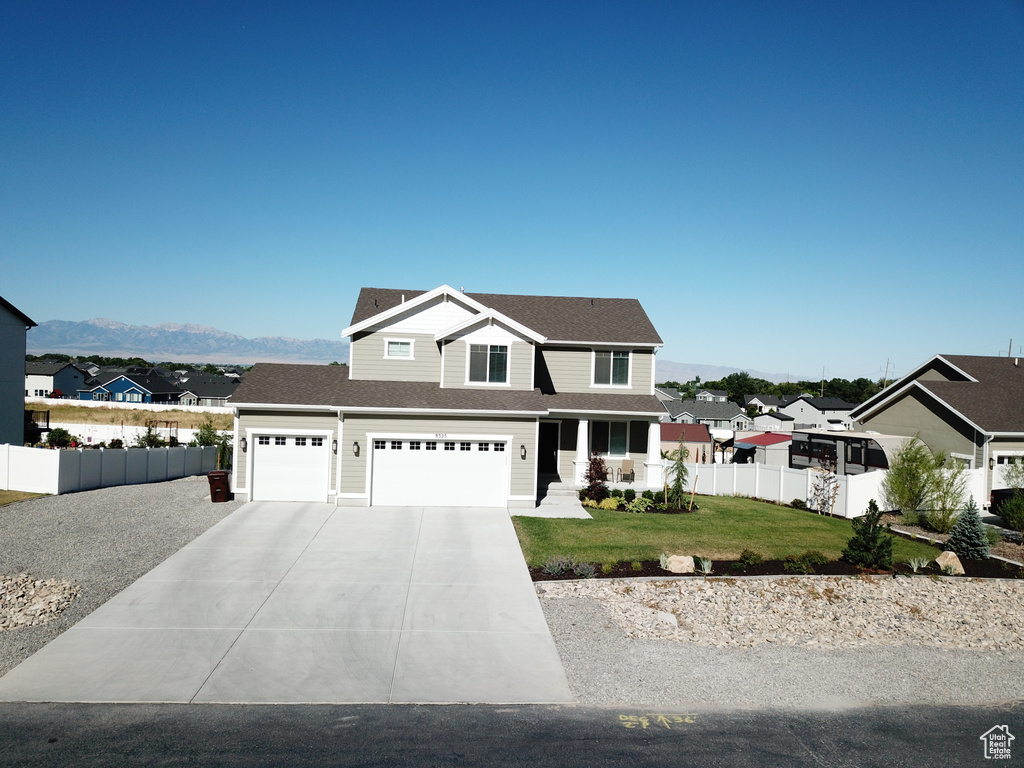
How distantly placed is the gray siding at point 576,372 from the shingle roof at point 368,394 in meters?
1.73

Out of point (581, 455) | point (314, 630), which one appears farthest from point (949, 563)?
point (314, 630)

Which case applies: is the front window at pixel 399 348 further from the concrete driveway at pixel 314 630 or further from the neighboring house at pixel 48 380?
the neighboring house at pixel 48 380

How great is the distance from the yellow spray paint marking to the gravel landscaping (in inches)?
332

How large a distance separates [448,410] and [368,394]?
2.69 m

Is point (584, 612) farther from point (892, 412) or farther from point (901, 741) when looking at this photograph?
point (892, 412)

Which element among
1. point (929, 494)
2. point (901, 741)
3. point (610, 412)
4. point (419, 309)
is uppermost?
point (419, 309)

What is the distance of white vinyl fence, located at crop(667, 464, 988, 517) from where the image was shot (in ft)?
67.1

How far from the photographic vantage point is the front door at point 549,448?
947 inches

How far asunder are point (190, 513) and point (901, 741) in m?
17.2

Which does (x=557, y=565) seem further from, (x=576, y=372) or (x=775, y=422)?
(x=775, y=422)

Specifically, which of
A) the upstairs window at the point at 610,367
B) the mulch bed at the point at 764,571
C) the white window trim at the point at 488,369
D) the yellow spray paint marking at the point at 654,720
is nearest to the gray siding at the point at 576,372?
the upstairs window at the point at 610,367

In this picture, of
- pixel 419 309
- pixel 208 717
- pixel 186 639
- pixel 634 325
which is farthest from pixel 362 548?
pixel 634 325

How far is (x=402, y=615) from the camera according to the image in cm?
1126

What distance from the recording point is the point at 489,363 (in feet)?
68.8
